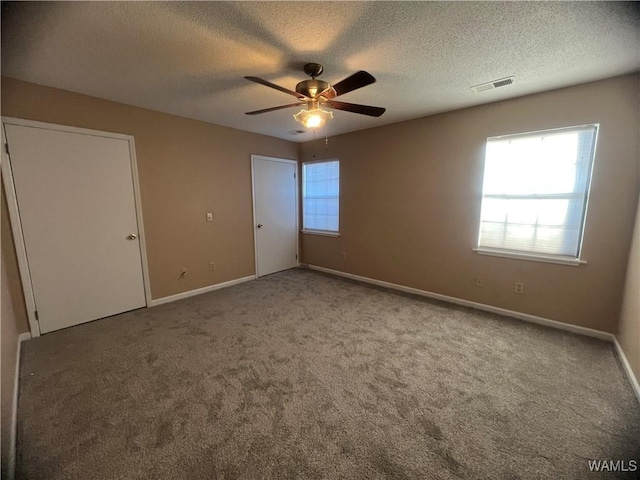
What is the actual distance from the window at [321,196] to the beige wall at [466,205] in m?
0.17

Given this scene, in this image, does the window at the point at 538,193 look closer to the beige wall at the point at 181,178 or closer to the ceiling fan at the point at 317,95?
the ceiling fan at the point at 317,95

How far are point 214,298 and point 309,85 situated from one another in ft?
9.66

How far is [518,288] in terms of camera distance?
9.76 feet

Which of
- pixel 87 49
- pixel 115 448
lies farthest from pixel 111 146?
pixel 115 448

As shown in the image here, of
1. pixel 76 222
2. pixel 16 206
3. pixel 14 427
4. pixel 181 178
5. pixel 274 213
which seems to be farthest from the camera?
pixel 274 213

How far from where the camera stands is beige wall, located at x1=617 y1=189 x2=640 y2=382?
198cm

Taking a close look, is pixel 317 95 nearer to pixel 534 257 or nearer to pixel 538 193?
pixel 538 193

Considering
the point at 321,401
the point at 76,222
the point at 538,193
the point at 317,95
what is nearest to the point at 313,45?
the point at 317,95

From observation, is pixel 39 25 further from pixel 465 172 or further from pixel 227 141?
pixel 465 172

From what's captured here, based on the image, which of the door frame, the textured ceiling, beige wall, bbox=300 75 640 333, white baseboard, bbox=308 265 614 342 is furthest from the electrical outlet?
the door frame

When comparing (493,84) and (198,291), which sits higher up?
(493,84)

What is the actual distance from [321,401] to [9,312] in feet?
9.04

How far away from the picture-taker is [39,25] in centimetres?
162

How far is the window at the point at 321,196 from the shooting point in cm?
461
